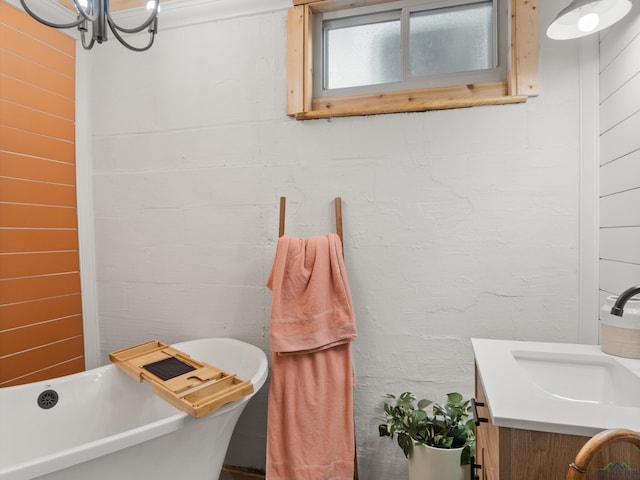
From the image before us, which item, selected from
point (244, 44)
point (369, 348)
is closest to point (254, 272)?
point (369, 348)

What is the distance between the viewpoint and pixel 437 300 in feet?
5.36

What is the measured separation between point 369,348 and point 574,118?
124 centimetres

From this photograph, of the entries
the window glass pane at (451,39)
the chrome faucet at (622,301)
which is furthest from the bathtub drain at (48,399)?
the window glass pane at (451,39)

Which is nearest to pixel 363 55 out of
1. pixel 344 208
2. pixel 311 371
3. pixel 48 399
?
pixel 344 208

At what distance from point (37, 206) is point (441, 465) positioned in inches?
80.9

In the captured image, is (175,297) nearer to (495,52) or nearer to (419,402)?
(419,402)

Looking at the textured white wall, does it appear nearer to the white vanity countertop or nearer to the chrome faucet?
the white vanity countertop

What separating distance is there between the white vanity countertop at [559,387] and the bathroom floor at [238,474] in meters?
1.24

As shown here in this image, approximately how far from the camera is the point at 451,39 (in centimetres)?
172

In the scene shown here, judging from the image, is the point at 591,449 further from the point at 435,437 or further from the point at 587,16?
the point at 587,16

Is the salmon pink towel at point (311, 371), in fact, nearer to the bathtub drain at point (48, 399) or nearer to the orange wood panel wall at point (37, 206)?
the bathtub drain at point (48, 399)

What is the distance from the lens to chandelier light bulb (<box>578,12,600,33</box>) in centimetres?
115

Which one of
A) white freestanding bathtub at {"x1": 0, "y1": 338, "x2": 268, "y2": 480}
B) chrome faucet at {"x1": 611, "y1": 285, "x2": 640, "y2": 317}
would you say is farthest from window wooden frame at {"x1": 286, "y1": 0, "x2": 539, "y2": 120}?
white freestanding bathtub at {"x1": 0, "y1": 338, "x2": 268, "y2": 480}

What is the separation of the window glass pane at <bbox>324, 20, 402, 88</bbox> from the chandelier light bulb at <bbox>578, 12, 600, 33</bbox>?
0.73 meters
